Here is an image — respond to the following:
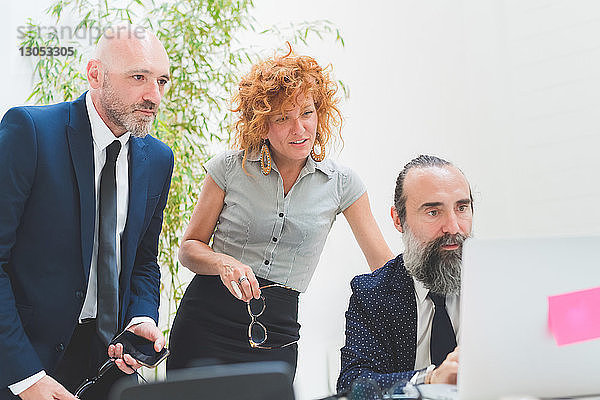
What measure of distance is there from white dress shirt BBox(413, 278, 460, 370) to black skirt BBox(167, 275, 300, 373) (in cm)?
63

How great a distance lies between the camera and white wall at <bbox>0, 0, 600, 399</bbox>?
12.8ft

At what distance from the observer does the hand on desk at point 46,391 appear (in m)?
1.84

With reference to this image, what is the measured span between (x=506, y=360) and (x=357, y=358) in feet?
2.19

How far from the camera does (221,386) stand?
1.12 metres

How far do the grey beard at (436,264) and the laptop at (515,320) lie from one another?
67 centimetres

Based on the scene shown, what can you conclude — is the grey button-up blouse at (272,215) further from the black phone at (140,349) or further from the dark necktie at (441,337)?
the dark necktie at (441,337)

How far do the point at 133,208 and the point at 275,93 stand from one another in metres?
0.63

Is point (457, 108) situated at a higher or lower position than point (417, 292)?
higher

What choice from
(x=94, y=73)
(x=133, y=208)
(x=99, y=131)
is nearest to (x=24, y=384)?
(x=133, y=208)

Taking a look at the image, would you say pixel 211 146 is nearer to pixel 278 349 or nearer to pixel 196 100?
pixel 196 100

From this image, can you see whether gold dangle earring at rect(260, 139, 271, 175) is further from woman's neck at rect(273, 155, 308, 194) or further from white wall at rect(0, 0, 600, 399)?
white wall at rect(0, 0, 600, 399)

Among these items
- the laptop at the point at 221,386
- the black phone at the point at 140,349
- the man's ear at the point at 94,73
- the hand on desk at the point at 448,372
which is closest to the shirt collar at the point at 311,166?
the man's ear at the point at 94,73

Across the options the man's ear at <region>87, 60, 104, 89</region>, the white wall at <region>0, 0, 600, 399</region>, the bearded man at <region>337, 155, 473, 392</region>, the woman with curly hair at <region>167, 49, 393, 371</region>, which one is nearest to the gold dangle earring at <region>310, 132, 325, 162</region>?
the woman with curly hair at <region>167, 49, 393, 371</region>

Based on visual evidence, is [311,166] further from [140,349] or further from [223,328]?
[140,349]
